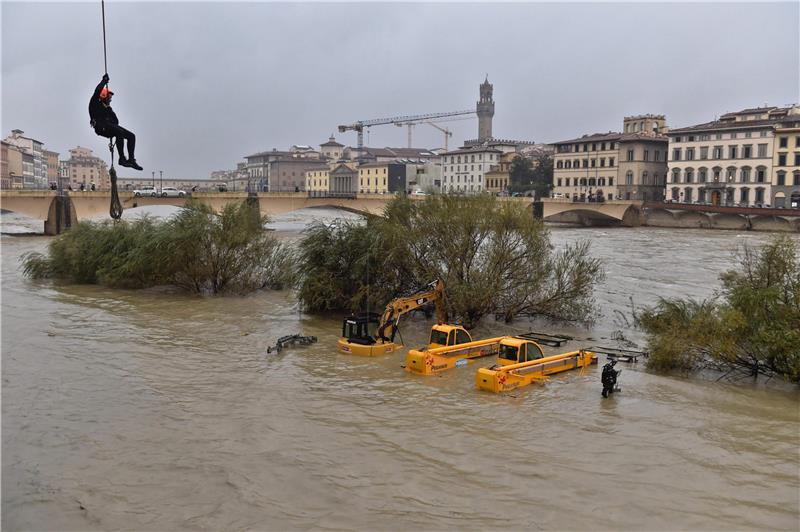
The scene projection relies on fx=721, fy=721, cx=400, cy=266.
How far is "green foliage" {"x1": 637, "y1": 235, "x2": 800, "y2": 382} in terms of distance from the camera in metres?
16.8

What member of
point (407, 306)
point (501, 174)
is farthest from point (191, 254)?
point (501, 174)

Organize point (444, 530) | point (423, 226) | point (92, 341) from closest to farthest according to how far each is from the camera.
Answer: point (444, 530), point (92, 341), point (423, 226)

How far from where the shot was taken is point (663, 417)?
14969 mm

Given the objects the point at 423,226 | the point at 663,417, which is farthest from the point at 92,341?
the point at 663,417

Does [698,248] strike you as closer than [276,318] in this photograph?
No

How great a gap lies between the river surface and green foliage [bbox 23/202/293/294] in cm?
787

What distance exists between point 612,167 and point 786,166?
21.6 metres

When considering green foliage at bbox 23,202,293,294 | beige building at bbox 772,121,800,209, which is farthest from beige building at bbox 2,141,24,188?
beige building at bbox 772,121,800,209

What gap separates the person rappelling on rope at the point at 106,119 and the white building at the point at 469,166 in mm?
102774

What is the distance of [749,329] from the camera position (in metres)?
17.5

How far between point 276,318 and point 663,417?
574 inches

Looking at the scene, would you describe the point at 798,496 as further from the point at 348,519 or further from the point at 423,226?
the point at 423,226

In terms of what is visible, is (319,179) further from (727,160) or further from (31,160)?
(727,160)

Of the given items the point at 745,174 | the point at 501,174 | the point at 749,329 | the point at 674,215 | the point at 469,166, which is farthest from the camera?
the point at 469,166
